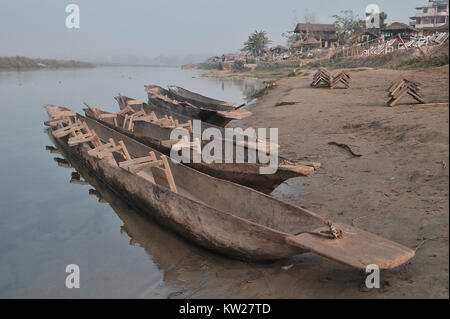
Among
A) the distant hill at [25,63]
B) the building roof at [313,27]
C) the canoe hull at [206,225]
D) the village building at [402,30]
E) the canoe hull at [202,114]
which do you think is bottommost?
the canoe hull at [206,225]

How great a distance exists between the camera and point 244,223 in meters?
3.65

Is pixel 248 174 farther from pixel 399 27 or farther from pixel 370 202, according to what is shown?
pixel 399 27

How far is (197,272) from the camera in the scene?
13.6ft

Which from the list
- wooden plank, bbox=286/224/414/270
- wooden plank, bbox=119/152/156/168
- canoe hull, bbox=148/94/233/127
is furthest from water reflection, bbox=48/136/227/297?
canoe hull, bbox=148/94/233/127

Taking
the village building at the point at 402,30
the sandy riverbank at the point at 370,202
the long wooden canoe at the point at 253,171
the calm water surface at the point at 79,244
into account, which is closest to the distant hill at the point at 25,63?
the village building at the point at 402,30

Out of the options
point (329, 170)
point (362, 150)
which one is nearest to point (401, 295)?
point (329, 170)

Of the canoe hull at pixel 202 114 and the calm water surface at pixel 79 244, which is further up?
the canoe hull at pixel 202 114

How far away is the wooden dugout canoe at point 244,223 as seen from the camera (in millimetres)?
3070

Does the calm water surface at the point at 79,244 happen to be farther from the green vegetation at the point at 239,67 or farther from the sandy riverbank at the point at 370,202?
the green vegetation at the point at 239,67

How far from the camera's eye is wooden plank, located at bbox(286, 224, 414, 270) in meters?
2.86

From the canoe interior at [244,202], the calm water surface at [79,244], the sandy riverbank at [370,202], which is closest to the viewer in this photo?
the sandy riverbank at [370,202]

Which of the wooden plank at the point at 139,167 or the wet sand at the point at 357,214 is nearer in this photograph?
the wet sand at the point at 357,214

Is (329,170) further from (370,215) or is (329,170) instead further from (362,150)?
(370,215)
